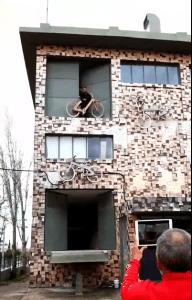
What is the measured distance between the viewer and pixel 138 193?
48.3ft

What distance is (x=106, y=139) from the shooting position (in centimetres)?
1560

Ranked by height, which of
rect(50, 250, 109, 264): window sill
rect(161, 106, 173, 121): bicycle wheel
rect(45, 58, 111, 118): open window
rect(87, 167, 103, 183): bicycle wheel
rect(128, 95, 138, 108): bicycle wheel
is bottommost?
rect(50, 250, 109, 264): window sill

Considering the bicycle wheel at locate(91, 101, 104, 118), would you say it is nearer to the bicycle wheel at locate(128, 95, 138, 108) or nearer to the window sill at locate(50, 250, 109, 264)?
the bicycle wheel at locate(128, 95, 138, 108)

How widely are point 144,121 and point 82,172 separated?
3688 millimetres

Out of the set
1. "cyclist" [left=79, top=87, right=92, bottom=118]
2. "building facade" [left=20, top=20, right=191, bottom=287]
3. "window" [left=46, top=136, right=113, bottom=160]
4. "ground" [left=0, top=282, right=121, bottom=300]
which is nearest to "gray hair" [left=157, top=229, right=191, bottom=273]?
"ground" [left=0, top=282, right=121, bottom=300]

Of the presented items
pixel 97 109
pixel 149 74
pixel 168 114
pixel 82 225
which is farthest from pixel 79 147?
pixel 82 225

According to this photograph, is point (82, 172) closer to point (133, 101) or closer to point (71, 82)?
point (133, 101)

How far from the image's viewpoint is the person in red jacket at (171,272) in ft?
5.49

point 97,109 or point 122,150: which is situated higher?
point 97,109

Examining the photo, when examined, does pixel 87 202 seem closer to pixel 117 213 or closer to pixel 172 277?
pixel 117 213

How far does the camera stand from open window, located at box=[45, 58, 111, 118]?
1608 cm

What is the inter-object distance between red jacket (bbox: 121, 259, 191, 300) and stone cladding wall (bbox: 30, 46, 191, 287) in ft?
38.0

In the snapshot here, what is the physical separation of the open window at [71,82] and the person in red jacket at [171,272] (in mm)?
14350

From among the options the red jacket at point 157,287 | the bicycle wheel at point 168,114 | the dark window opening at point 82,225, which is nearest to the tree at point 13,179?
the dark window opening at point 82,225
